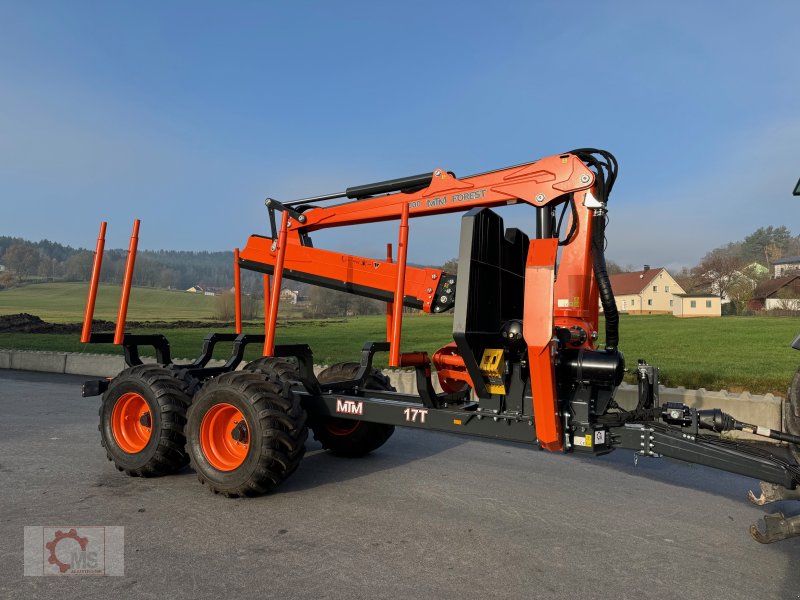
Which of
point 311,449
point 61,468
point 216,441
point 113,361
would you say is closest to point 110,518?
point 216,441

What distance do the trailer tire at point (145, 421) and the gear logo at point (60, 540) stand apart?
1.38 metres

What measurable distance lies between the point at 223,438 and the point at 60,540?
66.5 inches

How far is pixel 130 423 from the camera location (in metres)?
6.04

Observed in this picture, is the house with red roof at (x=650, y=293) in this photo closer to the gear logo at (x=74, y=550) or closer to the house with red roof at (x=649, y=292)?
the house with red roof at (x=649, y=292)

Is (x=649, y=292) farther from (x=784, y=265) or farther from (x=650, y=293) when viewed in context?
(x=784, y=265)

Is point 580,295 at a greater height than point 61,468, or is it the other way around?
point 580,295

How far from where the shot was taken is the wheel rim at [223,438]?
5297 millimetres

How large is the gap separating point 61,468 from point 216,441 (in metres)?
1.73

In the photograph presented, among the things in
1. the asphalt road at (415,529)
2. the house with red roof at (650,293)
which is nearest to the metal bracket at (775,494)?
the asphalt road at (415,529)

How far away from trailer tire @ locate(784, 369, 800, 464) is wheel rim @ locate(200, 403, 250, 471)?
4216 millimetres

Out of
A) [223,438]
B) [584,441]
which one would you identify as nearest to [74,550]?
[223,438]

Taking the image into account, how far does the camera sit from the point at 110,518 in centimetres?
447

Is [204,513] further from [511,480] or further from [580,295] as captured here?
[580,295]

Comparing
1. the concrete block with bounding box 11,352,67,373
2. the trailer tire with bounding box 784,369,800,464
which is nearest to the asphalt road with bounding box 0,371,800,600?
the trailer tire with bounding box 784,369,800,464
